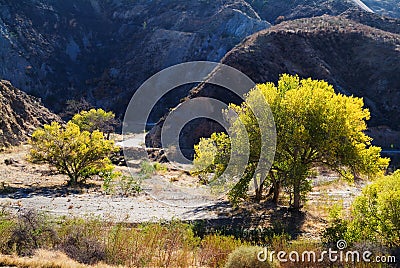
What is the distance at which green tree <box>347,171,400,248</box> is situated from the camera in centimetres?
905

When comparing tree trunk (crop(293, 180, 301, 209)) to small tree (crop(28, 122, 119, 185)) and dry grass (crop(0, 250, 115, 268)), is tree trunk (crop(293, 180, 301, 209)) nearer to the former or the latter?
dry grass (crop(0, 250, 115, 268))

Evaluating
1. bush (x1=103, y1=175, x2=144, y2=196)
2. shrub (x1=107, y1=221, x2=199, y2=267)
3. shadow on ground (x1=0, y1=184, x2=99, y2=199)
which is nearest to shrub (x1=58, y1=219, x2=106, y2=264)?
shrub (x1=107, y1=221, x2=199, y2=267)

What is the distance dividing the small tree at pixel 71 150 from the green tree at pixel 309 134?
29.9 ft

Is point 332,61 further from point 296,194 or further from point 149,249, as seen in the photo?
point 149,249

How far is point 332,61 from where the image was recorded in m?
49.2

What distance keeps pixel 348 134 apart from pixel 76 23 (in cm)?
8469

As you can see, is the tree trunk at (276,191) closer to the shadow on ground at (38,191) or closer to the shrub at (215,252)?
the shrub at (215,252)

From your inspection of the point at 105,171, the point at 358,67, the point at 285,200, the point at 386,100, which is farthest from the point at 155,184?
the point at 358,67

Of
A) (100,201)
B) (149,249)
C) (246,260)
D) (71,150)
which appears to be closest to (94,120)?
(71,150)

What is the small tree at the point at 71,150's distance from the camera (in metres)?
20.3

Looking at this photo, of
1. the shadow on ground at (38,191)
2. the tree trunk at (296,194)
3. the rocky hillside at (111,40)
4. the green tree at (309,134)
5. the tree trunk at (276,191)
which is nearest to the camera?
the green tree at (309,134)

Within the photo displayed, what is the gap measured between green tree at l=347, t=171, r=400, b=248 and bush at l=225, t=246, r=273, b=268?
3705mm

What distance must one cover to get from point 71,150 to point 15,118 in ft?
70.9

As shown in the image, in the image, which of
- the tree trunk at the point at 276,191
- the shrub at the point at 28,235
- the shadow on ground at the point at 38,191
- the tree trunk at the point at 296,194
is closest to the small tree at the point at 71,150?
the shadow on ground at the point at 38,191
